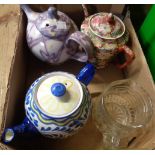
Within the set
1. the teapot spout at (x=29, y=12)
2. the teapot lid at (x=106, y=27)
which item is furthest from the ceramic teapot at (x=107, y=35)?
the teapot spout at (x=29, y=12)

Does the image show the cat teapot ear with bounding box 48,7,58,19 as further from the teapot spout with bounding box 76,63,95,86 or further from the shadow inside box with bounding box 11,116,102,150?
the shadow inside box with bounding box 11,116,102,150

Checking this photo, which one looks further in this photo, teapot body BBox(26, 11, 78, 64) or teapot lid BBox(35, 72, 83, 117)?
teapot body BBox(26, 11, 78, 64)

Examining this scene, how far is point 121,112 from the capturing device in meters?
0.51

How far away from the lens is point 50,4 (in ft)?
1.71

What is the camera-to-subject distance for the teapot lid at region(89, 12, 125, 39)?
47cm

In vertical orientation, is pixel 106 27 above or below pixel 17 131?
above

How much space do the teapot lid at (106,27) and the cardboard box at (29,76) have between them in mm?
65

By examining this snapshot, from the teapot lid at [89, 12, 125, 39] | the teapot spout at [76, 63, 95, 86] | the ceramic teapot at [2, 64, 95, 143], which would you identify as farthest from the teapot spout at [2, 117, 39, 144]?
the teapot lid at [89, 12, 125, 39]

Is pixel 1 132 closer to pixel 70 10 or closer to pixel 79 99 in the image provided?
pixel 79 99

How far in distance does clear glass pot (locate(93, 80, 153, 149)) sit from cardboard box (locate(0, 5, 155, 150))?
16 mm

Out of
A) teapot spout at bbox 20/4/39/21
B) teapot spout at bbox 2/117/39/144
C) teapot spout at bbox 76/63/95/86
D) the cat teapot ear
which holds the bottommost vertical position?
teapot spout at bbox 2/117/39/144

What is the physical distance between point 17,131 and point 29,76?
180 millimetres

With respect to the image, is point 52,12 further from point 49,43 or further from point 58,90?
point 58,90

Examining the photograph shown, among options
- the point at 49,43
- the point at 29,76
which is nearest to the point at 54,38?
the point at 49,43
